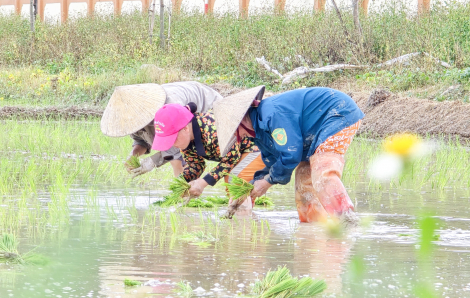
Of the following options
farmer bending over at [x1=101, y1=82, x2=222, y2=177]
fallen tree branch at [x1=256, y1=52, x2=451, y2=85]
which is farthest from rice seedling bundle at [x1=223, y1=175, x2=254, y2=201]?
fallen tree branch at [x1=256, y1=52, x2=451, y2=85]

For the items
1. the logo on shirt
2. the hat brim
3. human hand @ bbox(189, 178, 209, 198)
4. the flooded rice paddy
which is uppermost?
the logo on shirt

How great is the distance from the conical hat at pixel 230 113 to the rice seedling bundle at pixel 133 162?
48.3 inches

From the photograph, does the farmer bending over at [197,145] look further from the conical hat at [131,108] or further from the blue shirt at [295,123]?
the conical hat at [131,108]

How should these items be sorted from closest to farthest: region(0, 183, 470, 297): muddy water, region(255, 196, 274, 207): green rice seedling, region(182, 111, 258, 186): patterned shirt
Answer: region(0, 183, 470, 297): muddy water → region(182, 111, 258, 186): patterned shirt → region(255, 196, 274, 207): green rice seedling

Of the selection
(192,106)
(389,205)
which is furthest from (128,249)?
(389,205)

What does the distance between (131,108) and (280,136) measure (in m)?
1.44

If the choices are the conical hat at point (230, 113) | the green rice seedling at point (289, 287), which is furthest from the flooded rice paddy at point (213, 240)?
the conical hat at point (230, 113)

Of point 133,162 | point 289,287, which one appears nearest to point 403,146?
point 289,287

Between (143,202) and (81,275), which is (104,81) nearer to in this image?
(143,202)

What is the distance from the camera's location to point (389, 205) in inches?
173

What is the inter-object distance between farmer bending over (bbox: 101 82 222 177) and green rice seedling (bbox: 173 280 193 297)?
1.89m

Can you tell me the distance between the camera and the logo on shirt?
3.09 metres

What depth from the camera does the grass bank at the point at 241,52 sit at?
11.5 m

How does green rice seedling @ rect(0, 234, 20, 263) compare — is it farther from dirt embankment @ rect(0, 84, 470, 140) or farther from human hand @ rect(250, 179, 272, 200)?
dirt embankment @ rect(0, 84, 470, 140)
